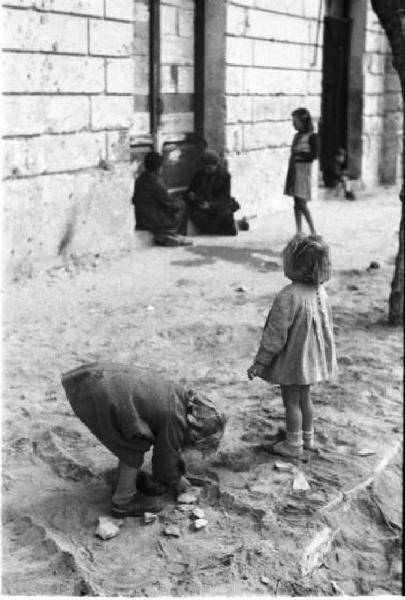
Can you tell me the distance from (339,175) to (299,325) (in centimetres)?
1216

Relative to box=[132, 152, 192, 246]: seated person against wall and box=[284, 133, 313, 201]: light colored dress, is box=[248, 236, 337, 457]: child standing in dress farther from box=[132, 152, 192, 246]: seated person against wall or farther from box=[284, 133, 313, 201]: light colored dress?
box=[284, 133, 313, 201]: light colored dress

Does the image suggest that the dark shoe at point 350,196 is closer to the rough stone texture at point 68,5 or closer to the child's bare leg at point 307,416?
the rough stone texture at point 68,5

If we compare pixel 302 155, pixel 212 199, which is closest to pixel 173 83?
pixel 212 199

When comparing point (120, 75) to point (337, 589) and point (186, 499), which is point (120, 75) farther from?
point (337, 589)

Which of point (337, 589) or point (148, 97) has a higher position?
point (148, 97)

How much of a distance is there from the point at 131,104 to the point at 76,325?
143 inches

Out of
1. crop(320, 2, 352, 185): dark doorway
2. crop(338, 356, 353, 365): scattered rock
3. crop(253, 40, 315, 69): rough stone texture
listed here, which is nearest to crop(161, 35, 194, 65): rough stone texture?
crop(253, 40, 315, 69): rough stone texture

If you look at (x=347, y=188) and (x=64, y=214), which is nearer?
(x=64, y=214)

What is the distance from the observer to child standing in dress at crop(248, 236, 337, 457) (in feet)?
13.3

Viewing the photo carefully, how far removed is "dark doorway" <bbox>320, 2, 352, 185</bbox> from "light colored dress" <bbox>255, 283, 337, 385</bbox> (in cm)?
1251

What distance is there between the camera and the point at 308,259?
404 cm

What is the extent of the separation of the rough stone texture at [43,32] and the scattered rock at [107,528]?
5162 mm

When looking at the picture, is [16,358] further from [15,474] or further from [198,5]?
[198,5]

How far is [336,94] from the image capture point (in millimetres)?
16562
